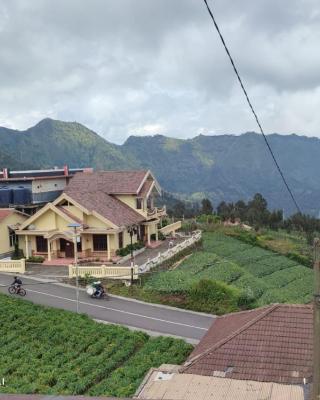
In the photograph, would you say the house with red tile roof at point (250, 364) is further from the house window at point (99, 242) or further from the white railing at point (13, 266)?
the house window at point (99, 242)

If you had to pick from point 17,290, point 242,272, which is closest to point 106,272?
point 17,290

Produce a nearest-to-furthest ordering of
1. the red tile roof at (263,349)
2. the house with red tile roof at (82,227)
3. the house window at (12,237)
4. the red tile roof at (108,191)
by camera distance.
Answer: the red tile roof at (263,349) < the house with red tile roof at (82,227) < the red tile roof at (108,191) < the house window at (12,237)

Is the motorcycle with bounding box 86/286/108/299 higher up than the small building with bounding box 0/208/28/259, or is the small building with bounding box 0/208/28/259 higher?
the small building with bounding box 0/208/28/259

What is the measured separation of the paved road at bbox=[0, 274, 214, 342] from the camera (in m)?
22.9

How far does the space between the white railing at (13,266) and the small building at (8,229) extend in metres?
2.45

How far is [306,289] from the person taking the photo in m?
36.1

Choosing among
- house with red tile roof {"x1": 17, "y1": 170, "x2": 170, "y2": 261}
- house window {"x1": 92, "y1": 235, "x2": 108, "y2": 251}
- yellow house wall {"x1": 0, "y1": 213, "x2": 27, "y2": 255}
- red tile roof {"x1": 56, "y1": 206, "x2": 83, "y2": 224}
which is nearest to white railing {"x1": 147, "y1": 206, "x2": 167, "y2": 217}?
house with red tile roof {"x1": 17, "y1": 170, "x2": 170, "y2": 261}

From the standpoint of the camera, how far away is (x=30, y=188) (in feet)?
129

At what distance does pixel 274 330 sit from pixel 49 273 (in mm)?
17992

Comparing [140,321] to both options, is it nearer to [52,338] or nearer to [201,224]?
[52,338]

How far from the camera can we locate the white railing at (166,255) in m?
30.2

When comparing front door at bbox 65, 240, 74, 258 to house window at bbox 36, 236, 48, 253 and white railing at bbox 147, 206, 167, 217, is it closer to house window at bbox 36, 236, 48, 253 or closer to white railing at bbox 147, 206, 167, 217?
house window at bbox 36, 236, 48, 253

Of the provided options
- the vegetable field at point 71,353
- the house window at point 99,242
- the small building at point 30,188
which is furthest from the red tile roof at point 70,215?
the vegetable field at point 71,353

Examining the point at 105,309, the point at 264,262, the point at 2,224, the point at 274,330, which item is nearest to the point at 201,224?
the point at 264,262
